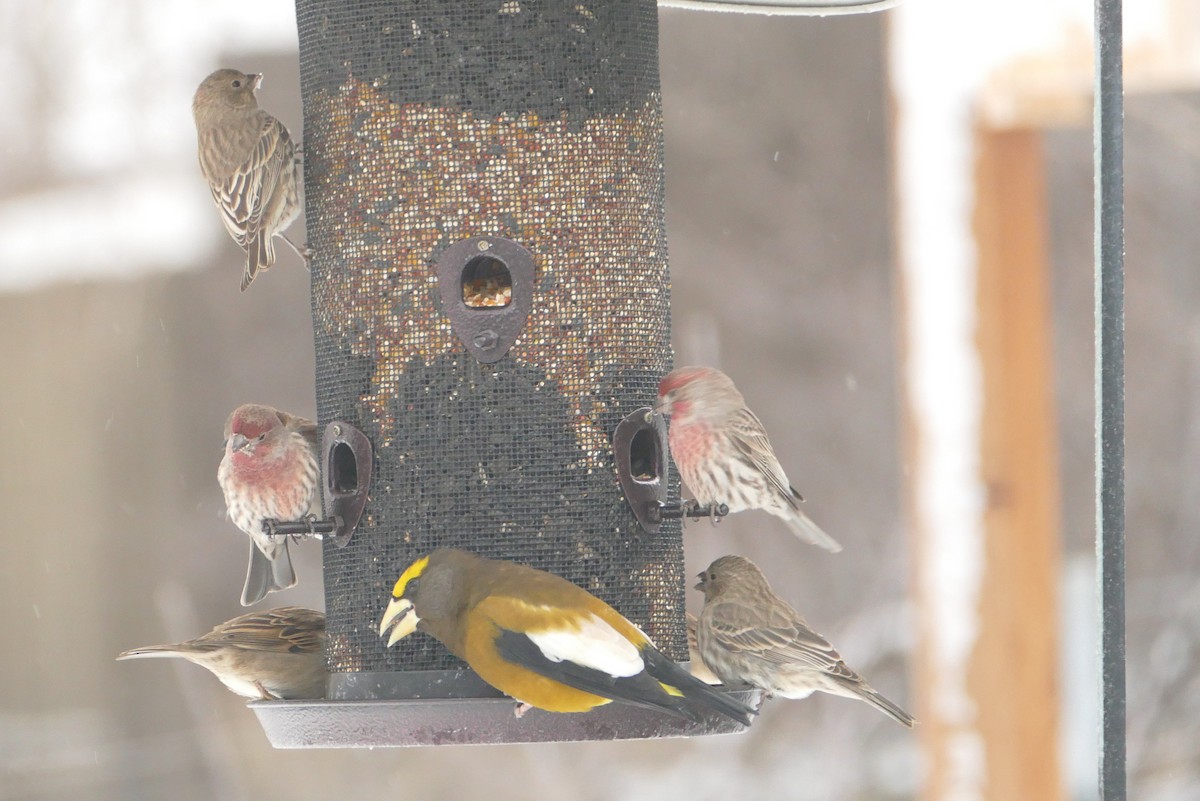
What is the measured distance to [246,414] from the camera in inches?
255

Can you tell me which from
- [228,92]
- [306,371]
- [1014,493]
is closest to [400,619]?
[228,92]

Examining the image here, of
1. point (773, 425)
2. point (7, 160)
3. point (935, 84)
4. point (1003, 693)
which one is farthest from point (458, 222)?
point (7, 160)

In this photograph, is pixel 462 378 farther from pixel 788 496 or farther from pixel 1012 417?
pixel 1012 417

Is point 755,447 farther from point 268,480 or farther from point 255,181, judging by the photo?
point 255,181

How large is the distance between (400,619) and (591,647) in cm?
58

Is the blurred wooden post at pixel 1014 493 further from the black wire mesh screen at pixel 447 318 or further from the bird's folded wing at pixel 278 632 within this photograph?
the bird's folded wing at pixel 278 632

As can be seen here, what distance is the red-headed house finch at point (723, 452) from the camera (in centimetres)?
668

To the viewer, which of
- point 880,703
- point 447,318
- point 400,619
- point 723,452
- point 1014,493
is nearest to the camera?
point 400,619

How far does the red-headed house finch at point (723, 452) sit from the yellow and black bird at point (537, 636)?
159 cm

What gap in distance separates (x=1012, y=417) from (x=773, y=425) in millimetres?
4765

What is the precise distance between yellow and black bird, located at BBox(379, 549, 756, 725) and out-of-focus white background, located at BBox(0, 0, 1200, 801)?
24.5ft

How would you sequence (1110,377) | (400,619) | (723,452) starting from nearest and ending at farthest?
(1110,377)
(400,619)
(723,452)

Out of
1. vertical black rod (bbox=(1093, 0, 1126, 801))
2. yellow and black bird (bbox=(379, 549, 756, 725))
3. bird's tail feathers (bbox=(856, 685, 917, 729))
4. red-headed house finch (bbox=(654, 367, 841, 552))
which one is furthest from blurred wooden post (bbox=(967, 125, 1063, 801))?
vertical black rod (bbox=(1093, 0, 1126, 801))

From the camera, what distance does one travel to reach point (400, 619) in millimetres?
5105
